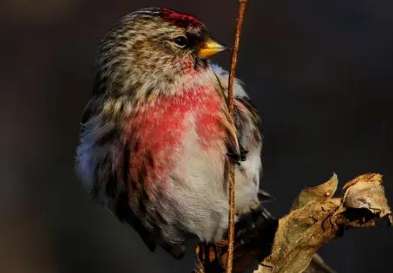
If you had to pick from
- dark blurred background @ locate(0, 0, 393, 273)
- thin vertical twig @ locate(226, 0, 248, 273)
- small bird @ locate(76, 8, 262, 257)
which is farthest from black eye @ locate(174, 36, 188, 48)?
dark blurred background @ locate(0, 0, 393, 273)

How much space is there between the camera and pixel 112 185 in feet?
8.82

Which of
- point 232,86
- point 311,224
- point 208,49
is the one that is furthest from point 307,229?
point 208,49

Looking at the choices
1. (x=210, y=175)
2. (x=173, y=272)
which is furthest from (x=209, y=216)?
(x=173, y=272)

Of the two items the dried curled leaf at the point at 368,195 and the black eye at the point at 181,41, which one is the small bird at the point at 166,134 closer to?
the black eye at the point at 181,41

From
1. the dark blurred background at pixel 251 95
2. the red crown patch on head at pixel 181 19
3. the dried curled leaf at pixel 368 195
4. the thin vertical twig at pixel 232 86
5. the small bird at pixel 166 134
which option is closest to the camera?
the thin vertical twig at pixel 232 86

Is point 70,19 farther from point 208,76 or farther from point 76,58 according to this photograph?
point 208,76

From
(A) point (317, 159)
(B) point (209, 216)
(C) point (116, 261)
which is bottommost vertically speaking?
(C) point (116, 261)

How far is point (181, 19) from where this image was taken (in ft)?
8.89

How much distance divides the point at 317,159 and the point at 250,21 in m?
1.38

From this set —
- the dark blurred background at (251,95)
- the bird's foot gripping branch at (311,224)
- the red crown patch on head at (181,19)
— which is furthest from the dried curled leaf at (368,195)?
the dark blurred background at (251,95)

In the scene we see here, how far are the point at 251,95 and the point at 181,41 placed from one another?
9.04 feet

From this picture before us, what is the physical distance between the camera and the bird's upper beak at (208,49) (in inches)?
104

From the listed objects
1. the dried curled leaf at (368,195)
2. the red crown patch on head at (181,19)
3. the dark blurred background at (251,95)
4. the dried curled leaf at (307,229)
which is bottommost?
the dark blurred background at (251,95)

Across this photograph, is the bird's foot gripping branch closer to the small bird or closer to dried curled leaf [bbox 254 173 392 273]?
dried curled leaf [bbox 254 173 392 273]
